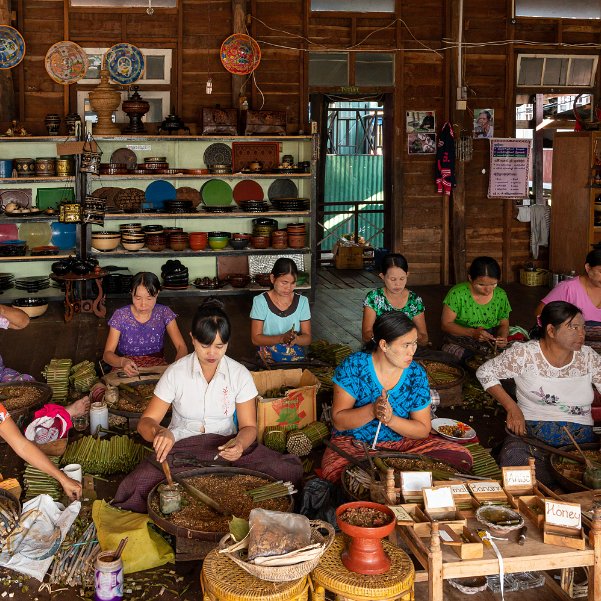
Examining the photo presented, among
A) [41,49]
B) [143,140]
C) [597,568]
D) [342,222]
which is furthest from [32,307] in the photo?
[597,568]

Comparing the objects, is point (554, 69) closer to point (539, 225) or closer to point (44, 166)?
point (539, 225)

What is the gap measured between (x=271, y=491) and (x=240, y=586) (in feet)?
3.21

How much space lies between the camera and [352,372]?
163 inches

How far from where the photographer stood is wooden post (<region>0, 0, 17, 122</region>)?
370 inches

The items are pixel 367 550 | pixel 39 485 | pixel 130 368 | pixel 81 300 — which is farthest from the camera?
pixel 81 300

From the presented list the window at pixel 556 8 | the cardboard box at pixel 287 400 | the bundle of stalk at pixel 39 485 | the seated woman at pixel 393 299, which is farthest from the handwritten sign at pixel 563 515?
the window at pixel 556 8

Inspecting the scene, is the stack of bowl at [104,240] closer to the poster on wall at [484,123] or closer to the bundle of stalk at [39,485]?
the poster on wall at [484,123]

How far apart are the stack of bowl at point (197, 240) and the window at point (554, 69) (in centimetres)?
452

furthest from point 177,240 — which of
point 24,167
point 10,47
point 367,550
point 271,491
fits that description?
point 367,550

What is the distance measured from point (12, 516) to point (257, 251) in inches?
258

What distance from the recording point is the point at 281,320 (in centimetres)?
606

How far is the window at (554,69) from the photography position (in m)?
10.7

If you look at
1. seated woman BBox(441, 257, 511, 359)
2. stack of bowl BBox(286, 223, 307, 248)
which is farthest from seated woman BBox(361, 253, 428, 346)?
stack of bowl BBox(286, 223, 307, 248)

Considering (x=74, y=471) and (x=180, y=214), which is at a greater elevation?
(x=180, y=214)
